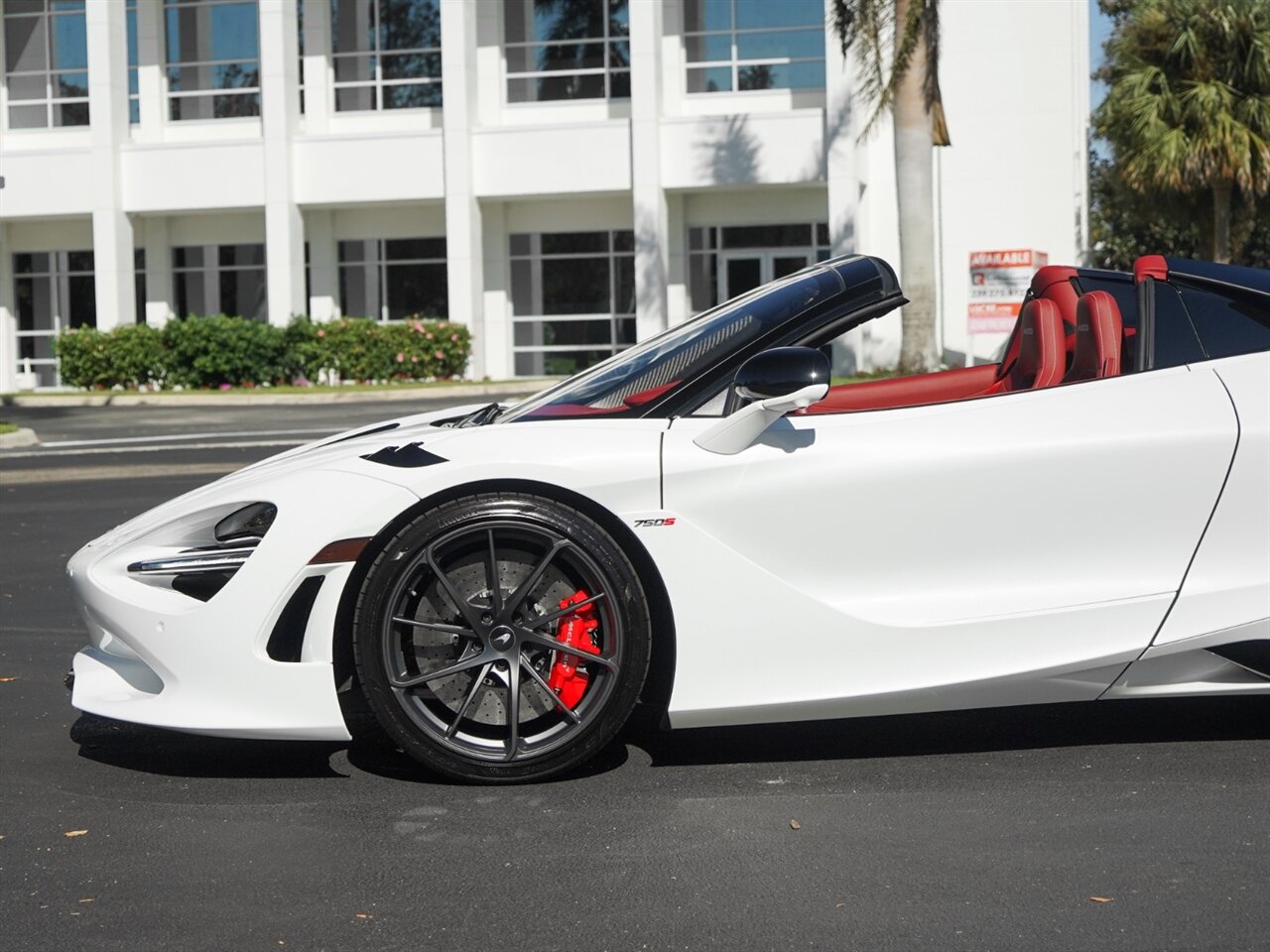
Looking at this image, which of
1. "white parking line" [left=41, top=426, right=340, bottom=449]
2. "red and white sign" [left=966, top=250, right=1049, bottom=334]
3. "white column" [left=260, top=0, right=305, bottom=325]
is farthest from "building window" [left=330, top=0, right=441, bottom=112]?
"white parking line" [left=41, top=426, right=340, bottom=449]

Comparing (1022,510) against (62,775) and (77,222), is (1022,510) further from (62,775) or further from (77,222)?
(77,222)

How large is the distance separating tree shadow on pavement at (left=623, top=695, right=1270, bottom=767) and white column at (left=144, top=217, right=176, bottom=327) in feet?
110

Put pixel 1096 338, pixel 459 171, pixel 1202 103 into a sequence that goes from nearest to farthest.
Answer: pixel 1096 338 → pixel 1202 103 → pixel 459 171

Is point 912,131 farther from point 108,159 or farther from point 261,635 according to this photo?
point 108,159

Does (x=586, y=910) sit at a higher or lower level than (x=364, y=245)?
lower

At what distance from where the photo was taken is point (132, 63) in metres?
37.0

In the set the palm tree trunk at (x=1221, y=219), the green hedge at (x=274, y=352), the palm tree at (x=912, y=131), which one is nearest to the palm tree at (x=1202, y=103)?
the palm tree trunk at (x=1221, y=219)

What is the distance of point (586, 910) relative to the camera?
3.31m

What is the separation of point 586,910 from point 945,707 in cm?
130

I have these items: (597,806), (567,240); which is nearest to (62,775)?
(597,806)

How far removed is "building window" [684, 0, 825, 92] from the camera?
33.0m

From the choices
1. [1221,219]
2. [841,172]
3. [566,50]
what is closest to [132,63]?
[566,50]

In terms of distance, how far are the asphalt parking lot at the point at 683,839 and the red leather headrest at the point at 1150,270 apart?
128cm

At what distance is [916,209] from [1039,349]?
685 inches
